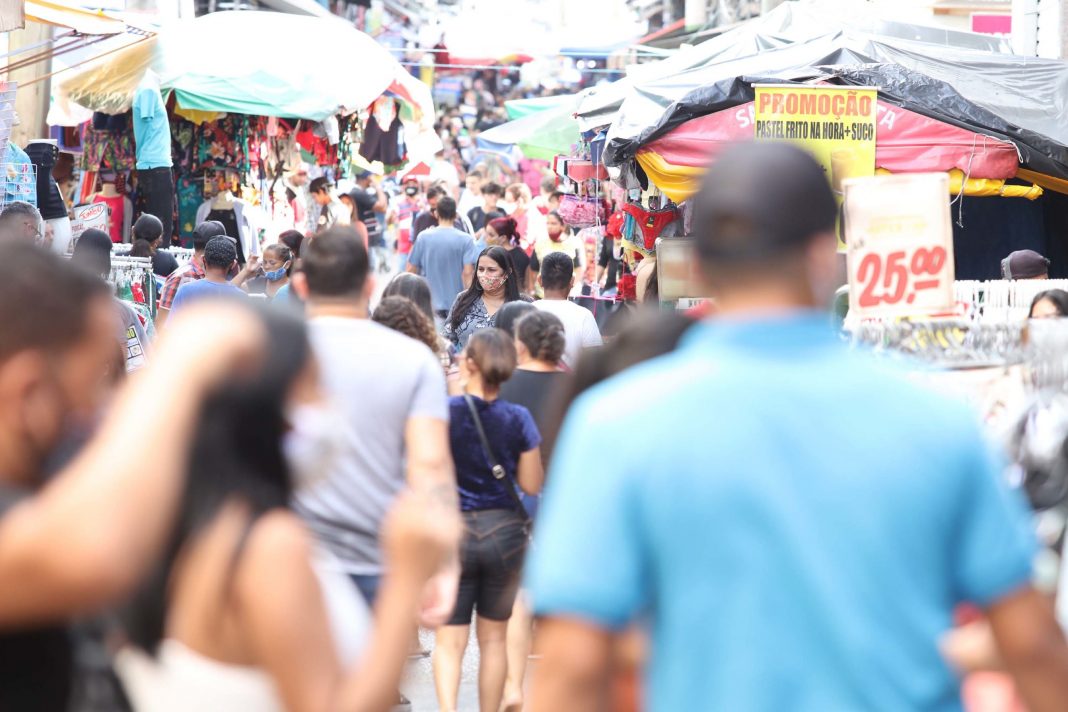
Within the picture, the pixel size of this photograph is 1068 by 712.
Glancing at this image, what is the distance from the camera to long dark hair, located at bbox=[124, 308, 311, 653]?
2.27m

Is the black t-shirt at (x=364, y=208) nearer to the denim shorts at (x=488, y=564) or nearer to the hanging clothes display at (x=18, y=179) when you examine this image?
the hanging clothes display at (x=18, y=179)

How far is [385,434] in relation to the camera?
15.6 ft

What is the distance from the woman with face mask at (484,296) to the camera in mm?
9938

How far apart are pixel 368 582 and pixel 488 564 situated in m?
1.85

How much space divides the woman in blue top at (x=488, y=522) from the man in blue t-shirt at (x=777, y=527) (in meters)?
4.10

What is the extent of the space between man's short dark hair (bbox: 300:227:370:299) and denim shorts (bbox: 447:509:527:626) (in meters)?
1.77

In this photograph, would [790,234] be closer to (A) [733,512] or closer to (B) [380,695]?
(A) [733,512]

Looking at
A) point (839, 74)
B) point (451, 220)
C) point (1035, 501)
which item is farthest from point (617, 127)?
point (1035, 501)

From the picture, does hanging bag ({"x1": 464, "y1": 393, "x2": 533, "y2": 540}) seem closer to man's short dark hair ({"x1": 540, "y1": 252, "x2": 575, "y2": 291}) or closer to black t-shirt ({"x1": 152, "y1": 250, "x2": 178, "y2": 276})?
man's short dark hair ({"x1": 540, "y1": 252, "x2": 575, "y2": 291})

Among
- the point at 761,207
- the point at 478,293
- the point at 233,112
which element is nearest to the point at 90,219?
the point at 233,112

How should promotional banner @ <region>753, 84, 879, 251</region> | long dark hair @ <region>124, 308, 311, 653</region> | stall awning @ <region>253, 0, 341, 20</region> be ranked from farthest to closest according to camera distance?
stall awning @ <region>253, 0, 341, 20</region> → promotional banner @ <region>753, 84, 879, 251</region> → long dark hair @ <region>124, 308, 311, 653</region>

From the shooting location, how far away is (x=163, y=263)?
42.0ft

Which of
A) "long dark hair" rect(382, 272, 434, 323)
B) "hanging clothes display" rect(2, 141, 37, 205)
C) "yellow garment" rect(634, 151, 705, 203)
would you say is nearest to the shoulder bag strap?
"long dark hair" rect(382, 272, 434, 323)

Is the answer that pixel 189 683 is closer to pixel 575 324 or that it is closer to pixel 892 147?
pixel 575 324
